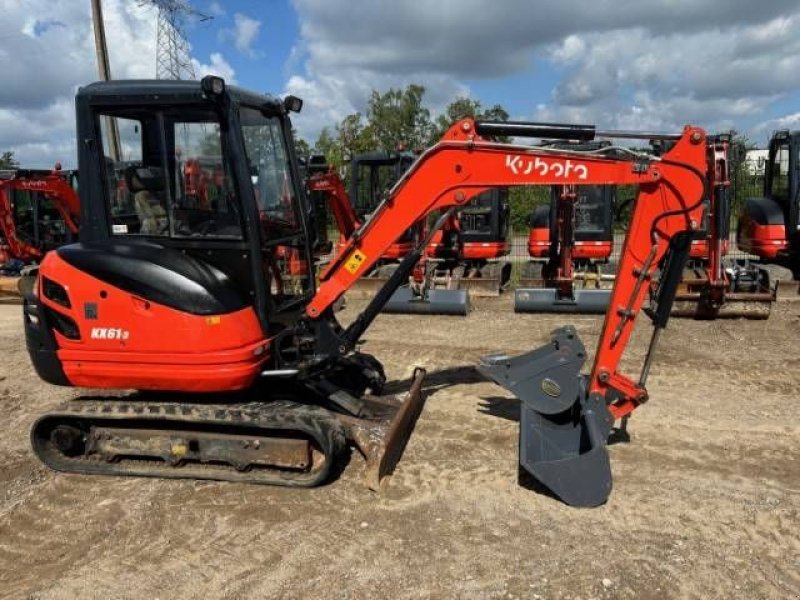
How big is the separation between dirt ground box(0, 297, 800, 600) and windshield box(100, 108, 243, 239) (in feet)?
5.85

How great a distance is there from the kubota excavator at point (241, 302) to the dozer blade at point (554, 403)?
0.5 inches

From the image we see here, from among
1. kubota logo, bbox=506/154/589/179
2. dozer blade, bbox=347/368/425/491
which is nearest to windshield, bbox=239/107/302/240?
dozer blade, bbox=347/368/425/491

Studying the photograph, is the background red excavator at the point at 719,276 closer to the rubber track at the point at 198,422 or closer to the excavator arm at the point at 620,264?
the excavator arm at the point at 620,264

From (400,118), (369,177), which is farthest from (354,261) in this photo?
(400,118)

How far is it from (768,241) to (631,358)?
559 centimetres

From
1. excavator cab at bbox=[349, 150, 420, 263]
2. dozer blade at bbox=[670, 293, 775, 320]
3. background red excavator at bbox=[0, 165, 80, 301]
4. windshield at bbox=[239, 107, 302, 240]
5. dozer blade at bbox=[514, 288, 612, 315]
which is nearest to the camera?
windshield at bbox=[239, 107, 302, 240]

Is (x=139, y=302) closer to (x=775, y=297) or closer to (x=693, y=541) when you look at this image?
(x=693, y=541)

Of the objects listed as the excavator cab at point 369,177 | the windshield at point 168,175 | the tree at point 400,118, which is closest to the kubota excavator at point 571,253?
the excavator cab at point 369,177

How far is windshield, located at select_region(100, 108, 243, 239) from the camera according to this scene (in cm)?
446

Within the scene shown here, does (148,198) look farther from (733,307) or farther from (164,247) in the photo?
A: (733,307)

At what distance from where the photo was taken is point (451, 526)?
13.4ft

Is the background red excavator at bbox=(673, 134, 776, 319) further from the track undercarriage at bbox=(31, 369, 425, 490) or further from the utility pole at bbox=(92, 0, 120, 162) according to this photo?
the utility pole at bbox=(92, 0, 120, 162)

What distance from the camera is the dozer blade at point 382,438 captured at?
4555 mm

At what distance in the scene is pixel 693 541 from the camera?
3867 mm
